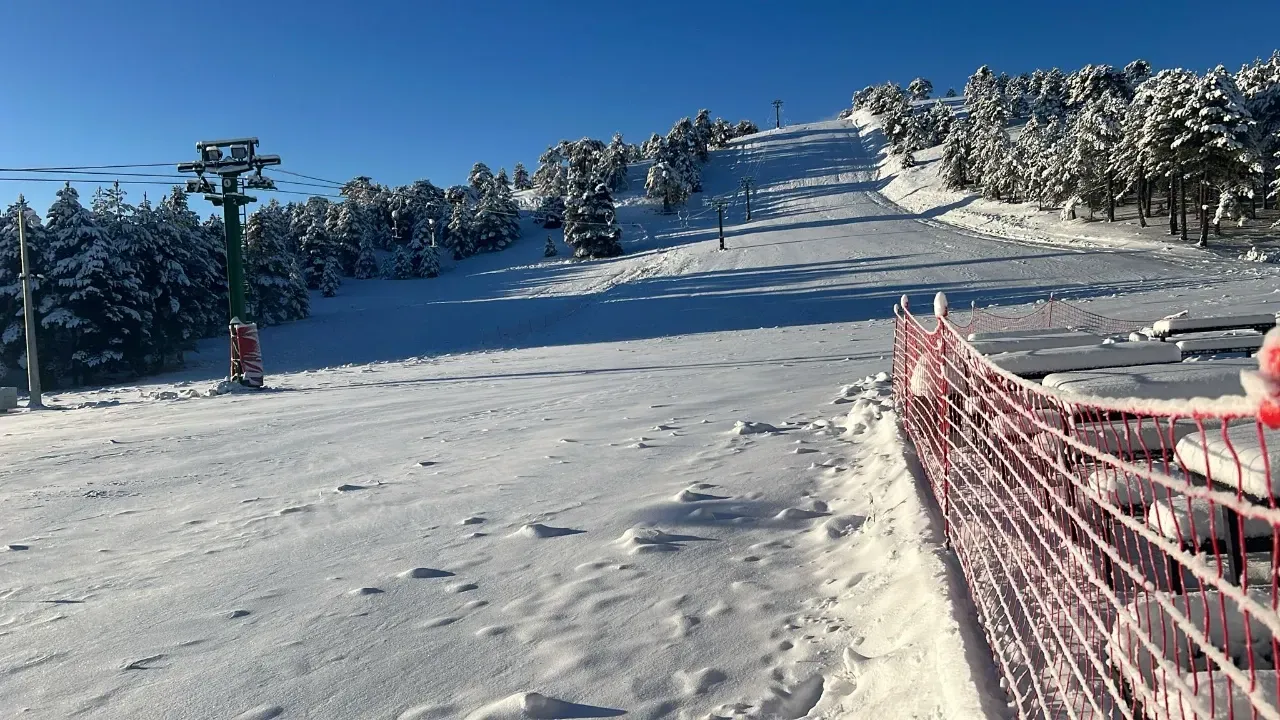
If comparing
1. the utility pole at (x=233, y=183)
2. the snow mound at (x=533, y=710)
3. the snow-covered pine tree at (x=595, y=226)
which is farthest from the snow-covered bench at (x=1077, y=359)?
the snow-covered pine tree at (x=595, y=226)

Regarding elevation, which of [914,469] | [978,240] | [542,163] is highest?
[542,163]

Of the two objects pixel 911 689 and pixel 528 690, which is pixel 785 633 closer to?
pixel 911 689

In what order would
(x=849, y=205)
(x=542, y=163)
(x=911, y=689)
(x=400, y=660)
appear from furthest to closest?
1. (x=542, y=163)
2. (x=849, y=205)
3. (x=400, y=660)
4. (x=911, y=689)

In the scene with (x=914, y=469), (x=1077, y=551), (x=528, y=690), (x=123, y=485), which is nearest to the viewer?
(x=1077, y=551)

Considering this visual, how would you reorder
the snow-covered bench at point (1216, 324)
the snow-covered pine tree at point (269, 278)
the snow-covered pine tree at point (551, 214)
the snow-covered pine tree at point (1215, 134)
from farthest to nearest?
the snow-covered pine tree at point (551, 214) < the snow-covered pine tree at point (269, 278) < the snow-covered pine tree at point (1215, 134) < the snow-covered bench at point (1216, 324)

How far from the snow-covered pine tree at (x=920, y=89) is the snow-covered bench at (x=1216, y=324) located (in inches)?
5258

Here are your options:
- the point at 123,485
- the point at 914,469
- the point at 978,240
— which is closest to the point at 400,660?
the point at 914,469

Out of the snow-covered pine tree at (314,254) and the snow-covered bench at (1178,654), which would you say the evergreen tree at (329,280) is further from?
the snow-covered bench at (1178,654)

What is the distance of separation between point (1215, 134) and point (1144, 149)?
3.01m

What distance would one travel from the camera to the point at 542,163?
387ft

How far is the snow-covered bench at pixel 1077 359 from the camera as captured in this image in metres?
5.47

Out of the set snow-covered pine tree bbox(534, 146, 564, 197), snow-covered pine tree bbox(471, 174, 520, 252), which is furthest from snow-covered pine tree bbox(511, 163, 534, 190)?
snow-covered pine tree bbox(471, 174, 520, 252)

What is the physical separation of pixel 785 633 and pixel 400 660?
1.84m

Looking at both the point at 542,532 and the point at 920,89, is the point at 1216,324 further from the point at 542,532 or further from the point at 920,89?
the point at 920,89
